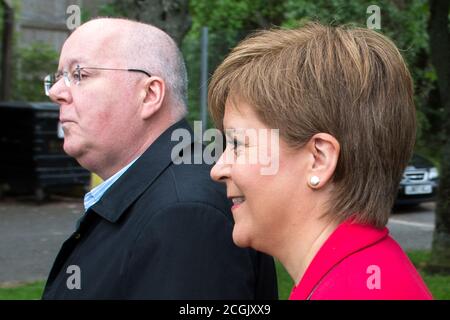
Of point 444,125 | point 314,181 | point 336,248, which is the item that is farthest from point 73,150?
point 444,125

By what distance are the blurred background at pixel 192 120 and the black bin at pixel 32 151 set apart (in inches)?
0.7

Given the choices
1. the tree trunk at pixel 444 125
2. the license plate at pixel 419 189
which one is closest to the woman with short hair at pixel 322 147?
the tree trunk at pixel 444 125

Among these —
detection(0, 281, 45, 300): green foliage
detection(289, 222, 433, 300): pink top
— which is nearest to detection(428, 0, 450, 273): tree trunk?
detection(0, 281, 45, 300): green foliage

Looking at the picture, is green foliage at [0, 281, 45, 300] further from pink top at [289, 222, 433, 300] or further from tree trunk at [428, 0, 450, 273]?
pink top at [289, 222, 433, 300]

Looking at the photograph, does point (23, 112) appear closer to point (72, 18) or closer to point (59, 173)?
point (59, 173)

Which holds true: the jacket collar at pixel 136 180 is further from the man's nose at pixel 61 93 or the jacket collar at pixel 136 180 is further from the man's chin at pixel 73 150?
the man's nose at pixel 61 93

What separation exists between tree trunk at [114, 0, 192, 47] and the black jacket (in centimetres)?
361

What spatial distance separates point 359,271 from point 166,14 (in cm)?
454

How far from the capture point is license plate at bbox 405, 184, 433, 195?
1321 centimetres

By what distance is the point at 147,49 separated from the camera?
95.7 inches

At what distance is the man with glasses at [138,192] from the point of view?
6.64 feet

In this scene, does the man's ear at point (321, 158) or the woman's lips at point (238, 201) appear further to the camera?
the woman's lips at point (238, 201)

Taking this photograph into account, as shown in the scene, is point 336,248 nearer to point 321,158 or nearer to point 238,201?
point 321,158

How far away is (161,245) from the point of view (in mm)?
2018
